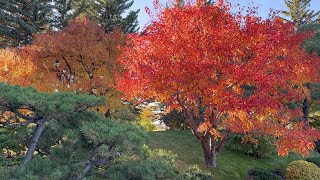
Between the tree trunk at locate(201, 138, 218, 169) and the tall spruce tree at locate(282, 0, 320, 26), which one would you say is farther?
the tall spruce tree at locate(282, 0, 320, 26)

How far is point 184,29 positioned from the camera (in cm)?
702

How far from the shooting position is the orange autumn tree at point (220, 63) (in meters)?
6.62

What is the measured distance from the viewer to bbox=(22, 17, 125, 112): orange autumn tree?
1185 cm

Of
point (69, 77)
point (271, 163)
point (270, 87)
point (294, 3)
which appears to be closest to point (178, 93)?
point (270, 87)

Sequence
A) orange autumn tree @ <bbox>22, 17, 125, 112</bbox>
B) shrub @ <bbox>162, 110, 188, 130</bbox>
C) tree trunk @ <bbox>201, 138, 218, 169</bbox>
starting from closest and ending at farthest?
1. tree trunk @ <bbox>201, 138, 218, 169</bbox>
2. orange autumn tree @ <bbox>22, 17, 125, 112</bbox>
3. shrub @ <bbox>162, 110, 188, 130</bbox>

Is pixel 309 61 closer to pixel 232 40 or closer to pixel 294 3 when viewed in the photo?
pixel 232 40

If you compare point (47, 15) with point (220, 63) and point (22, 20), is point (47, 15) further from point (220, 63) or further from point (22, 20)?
point (220, 63)

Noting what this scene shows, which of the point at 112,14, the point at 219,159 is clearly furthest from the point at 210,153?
the point at 112,14

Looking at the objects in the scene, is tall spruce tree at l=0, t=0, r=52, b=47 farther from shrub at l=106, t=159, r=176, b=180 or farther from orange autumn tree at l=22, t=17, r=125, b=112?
shrub at l=106, t=159, r=176, b=180

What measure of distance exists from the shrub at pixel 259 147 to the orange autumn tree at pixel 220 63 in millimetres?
4636

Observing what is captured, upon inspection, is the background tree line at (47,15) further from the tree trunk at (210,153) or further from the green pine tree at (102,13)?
the tree trunk at (210,153)

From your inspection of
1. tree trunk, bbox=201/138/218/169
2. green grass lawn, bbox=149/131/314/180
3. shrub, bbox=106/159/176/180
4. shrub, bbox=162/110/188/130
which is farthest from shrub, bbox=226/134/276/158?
shrub, bbox=106/159/176/180

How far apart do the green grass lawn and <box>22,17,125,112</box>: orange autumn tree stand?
381 cm

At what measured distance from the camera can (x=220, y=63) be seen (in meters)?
6.98
